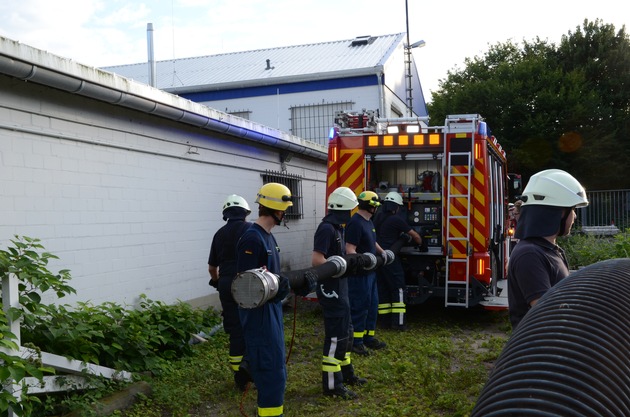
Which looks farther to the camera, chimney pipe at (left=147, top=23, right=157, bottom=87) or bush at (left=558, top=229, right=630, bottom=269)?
chimney pipe at (left=147, top=23, right=157, bottom=87)

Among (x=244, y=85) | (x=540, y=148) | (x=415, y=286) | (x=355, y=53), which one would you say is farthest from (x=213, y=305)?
(x=540, y=148)

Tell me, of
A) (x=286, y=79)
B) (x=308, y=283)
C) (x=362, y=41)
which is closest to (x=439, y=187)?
(x=308, y=283)

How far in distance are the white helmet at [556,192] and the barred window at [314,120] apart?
16.0m

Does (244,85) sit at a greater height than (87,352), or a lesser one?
greater

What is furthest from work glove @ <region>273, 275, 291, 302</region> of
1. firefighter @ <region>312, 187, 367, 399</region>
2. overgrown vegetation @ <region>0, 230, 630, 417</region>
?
firefighter @ <region>312, 187, 367, 399</region>

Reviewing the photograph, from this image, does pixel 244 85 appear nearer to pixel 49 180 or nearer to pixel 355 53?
pixel 355 53

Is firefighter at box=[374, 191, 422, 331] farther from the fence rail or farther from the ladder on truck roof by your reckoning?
the fence rail

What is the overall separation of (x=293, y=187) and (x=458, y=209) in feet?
16.1

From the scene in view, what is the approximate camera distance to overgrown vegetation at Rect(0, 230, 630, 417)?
4766mm

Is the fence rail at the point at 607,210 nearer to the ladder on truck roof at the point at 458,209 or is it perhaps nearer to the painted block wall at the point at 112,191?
the ladder on truck roof at the point at 458,209

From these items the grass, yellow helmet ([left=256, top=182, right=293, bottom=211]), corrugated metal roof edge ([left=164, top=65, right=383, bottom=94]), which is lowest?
the grass

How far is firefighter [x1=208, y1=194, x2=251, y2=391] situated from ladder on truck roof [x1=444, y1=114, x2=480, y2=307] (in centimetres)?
341

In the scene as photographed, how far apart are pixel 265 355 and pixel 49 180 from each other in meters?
3.09

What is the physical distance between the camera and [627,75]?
31.8m
